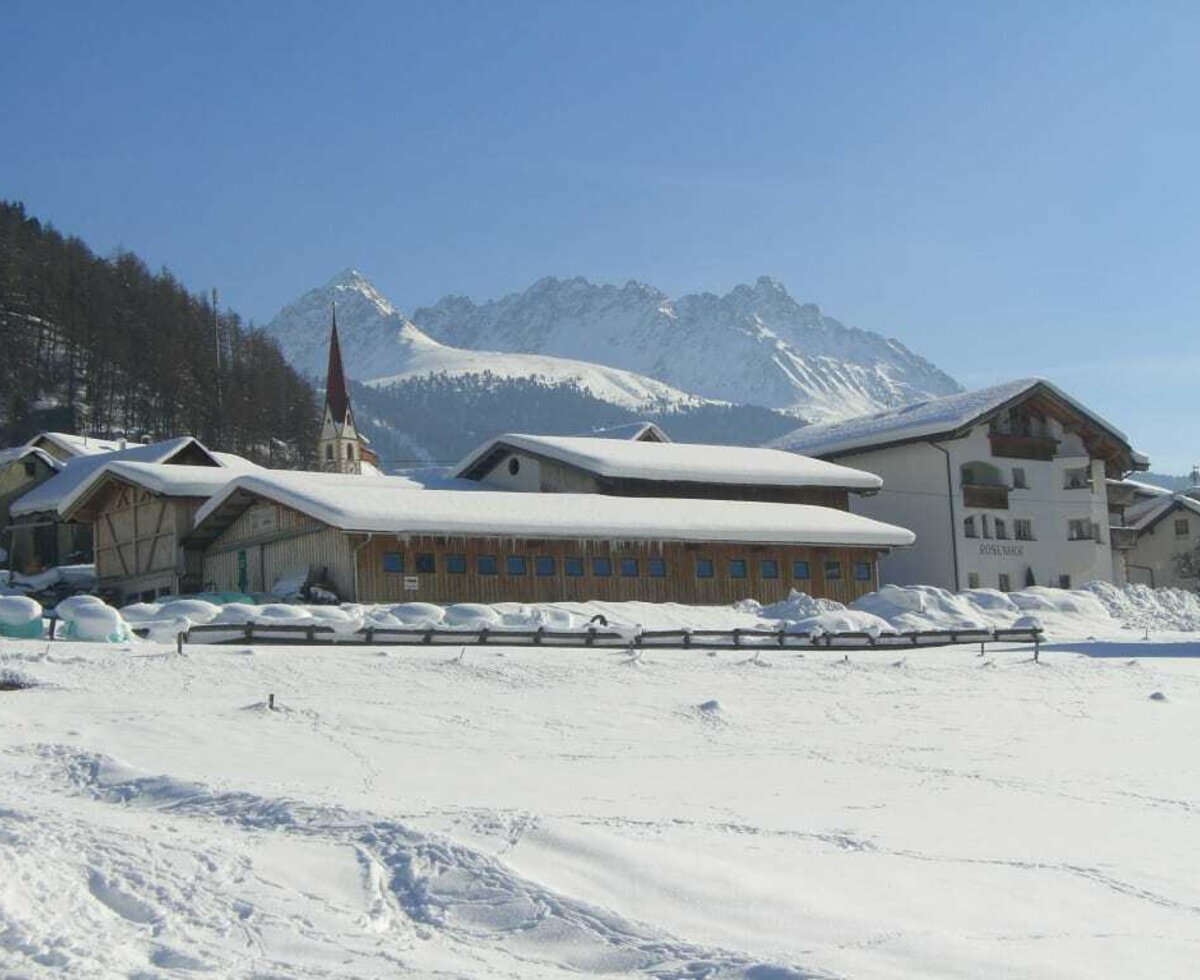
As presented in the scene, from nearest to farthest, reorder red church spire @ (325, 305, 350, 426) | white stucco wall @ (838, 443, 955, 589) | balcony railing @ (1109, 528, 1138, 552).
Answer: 1. white stucco wall @ (838, 443, 955, 589)
2. balcony railing @ (1109, 528, 1138, 552)
3. red church spire @ (325, 305, 350, 426)

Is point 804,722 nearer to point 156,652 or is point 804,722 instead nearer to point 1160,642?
point 156,652

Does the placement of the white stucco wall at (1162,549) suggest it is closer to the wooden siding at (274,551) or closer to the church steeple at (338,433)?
the church steeple at (338,433)

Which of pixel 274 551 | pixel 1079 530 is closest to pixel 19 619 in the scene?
pixel 274 551

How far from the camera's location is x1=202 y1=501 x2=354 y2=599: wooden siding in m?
38.9

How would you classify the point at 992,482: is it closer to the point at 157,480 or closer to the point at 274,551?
the point at 274,551

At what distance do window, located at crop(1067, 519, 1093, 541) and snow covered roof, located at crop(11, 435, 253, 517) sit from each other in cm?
3125

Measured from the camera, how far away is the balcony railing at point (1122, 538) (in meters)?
64.9

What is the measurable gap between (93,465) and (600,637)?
35709 millimetres

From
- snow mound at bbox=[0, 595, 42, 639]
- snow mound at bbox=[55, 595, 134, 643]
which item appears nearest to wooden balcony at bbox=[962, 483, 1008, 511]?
snow mound at bbox=[55, 595, 134, 643]

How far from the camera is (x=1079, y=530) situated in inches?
2366

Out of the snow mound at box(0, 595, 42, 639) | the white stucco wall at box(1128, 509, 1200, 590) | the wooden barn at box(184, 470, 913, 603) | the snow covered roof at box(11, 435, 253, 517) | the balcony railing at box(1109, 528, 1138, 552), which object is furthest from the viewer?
the white stucco wall at box(1128, 509, 1200, 590)

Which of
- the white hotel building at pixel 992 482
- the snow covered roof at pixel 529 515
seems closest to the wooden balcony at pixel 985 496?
the white hotel building at pixel 992 482

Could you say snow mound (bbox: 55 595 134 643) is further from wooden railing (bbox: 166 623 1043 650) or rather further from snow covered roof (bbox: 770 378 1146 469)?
snow covered roof (bbox: 770 378 1146 469)

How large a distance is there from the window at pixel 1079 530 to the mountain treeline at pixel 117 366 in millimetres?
57054
